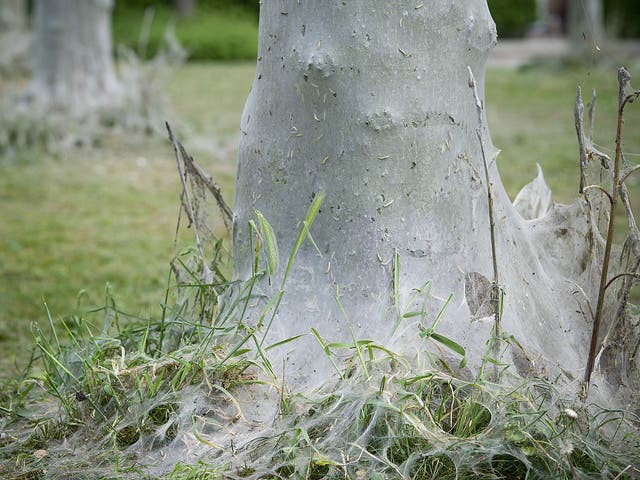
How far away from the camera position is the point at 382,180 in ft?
8.11

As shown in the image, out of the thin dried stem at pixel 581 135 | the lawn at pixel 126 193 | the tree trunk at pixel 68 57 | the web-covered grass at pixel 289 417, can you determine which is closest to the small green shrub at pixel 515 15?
the lawn at pixel 126 193

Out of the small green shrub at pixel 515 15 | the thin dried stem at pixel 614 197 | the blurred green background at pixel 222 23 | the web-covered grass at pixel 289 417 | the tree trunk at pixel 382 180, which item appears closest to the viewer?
the web-covered grass at pixel 289 417

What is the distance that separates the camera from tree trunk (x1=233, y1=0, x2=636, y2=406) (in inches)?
95.9

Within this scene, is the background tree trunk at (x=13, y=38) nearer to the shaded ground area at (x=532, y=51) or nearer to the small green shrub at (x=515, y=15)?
the shaded ground area at (x=532, y=51)

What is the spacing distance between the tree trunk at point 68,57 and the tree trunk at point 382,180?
22.7ft

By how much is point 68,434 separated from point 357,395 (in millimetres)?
938

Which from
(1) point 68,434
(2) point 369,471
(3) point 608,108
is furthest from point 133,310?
(3) point 608,108

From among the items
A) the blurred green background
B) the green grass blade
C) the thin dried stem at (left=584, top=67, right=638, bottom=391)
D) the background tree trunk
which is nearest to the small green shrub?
the blurred green background

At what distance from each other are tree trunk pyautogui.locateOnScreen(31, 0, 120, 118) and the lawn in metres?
0.76

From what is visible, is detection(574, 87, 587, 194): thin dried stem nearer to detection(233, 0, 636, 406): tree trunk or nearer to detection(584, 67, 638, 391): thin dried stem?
detection(584, 67, 638, 391): thin dried stem

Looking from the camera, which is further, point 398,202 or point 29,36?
point 29,36

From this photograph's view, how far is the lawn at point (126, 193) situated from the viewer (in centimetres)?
442

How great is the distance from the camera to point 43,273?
4840mm

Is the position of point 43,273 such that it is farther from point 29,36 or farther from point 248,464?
point 29,36
